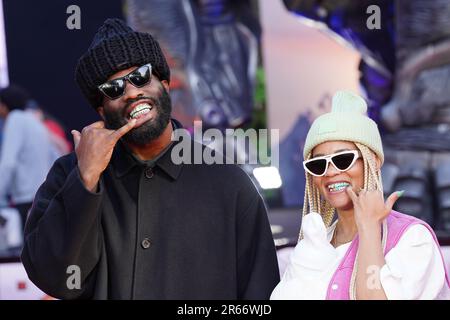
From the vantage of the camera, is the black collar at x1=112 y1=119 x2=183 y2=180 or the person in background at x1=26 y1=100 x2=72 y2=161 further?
the person in background at x1=26 y1=100 x2=72 y2=161

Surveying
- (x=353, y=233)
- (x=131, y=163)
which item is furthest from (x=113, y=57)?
(x=353, y=233)

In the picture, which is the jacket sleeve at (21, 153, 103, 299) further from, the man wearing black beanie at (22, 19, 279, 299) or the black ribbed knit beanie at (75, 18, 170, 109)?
the black ribbed knit beanie at (75, 18, 170, 109)

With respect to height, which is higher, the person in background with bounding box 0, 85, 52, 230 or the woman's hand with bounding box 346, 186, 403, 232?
the woman's hand with bounding box 346, 186, 403, 232

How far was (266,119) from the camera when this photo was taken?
7.63 metres

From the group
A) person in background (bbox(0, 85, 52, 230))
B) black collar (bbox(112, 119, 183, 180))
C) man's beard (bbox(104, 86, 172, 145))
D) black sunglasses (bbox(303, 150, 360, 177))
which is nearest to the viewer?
black sunglasses (bbox(303, 150, 360, 177))

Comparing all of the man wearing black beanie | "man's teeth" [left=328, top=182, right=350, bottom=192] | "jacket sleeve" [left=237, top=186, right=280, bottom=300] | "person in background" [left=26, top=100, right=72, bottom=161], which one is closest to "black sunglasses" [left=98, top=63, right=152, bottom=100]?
the man wearing black beanie

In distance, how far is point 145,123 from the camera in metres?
2.99

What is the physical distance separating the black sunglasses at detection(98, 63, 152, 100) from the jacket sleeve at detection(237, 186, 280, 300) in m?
0.62

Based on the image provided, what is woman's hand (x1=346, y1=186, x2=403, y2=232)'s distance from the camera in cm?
268

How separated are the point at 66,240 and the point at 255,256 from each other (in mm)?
715

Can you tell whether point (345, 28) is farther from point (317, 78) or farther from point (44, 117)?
point (44, 117)

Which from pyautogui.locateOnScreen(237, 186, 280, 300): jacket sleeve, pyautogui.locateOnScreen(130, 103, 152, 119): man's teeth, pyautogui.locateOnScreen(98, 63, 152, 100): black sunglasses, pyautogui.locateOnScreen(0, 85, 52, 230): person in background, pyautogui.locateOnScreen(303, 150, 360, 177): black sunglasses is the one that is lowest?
pyautogui.locateOnScreen(0, 85, 52, 230): person in background

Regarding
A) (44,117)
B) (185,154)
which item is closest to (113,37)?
(185,154)

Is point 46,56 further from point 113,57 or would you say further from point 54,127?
point 113,57
